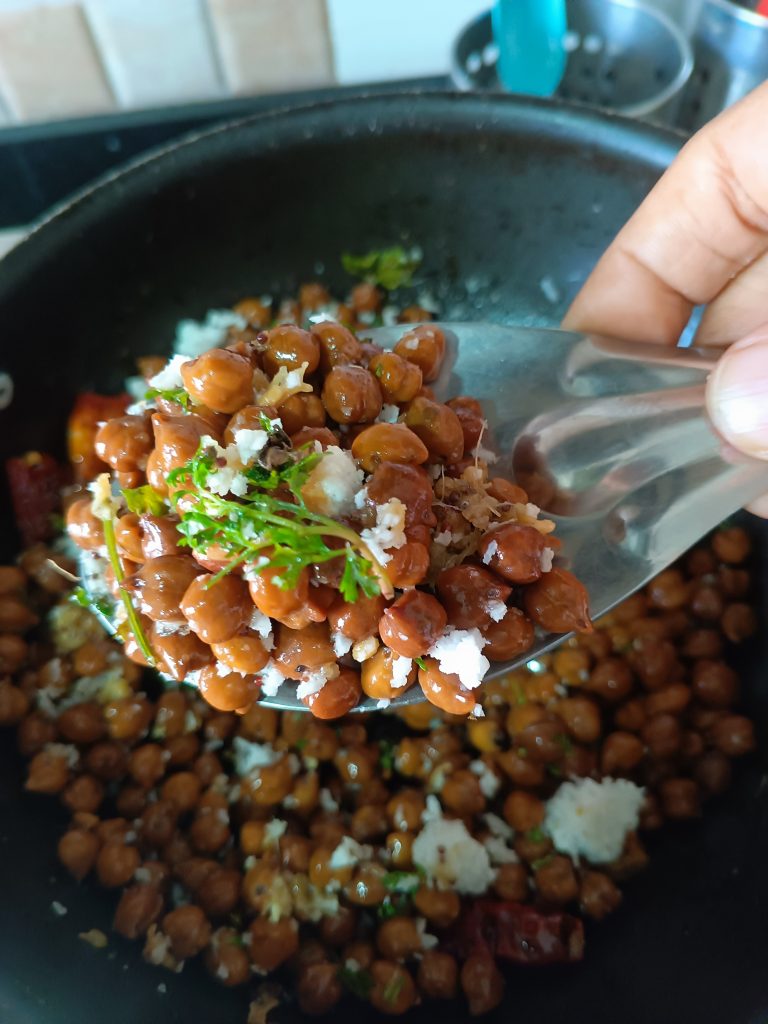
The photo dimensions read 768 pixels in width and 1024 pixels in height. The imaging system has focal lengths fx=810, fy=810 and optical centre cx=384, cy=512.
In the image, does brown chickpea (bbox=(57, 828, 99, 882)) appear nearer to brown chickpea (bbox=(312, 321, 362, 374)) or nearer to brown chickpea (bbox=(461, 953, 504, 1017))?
brown chickpea (bbox=(461, 953, 504, 1017))

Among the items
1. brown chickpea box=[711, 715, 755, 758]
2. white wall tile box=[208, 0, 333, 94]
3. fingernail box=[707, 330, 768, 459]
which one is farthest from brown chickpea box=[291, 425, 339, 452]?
white wall tile box=[208, 0, 333, 94]

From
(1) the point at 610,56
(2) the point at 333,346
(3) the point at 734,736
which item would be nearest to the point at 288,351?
(2) the point at 333,346

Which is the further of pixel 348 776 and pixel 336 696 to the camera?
pixel 348 776

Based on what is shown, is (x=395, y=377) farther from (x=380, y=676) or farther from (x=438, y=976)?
(x=438, y=976)

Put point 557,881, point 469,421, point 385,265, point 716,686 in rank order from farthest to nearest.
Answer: point 385,265 → point 716,686 → point 557,881 → point 469,421

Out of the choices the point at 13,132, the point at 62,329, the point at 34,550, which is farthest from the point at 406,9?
the point at 34,550

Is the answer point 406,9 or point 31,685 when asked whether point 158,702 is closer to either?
point 31,685
